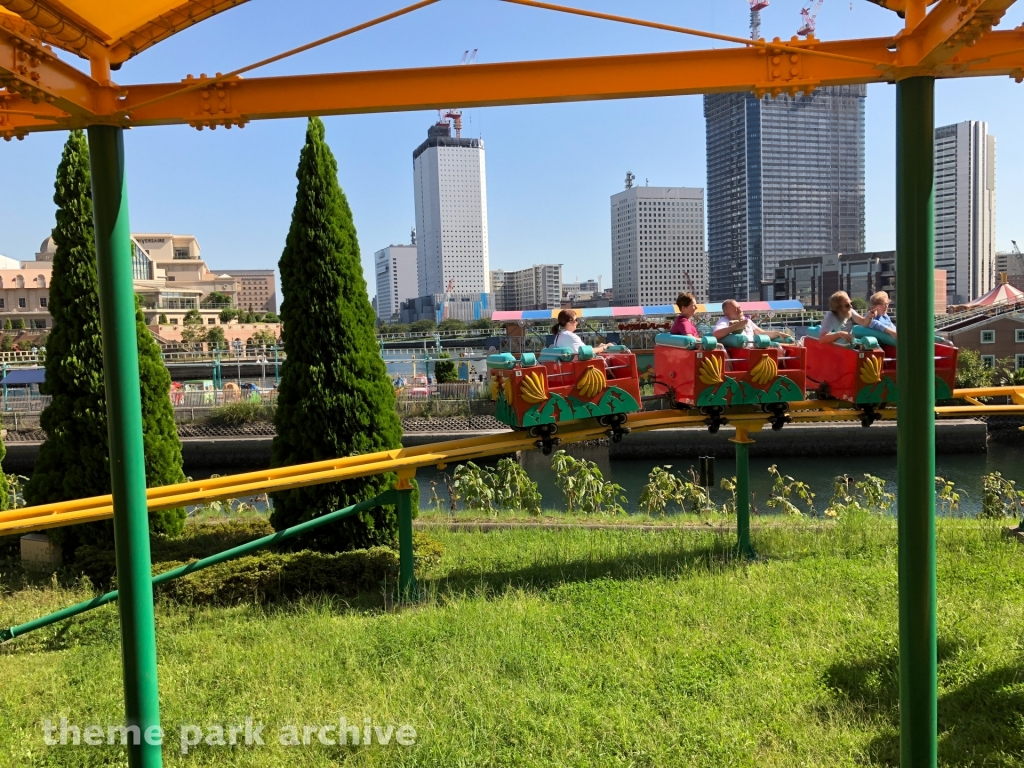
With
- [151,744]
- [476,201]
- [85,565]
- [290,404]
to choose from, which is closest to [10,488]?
[85,565]

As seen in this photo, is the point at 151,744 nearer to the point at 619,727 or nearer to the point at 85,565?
the point at 619,727

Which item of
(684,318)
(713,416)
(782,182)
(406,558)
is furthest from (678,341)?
(782,182)

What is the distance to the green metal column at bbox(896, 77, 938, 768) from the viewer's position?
2762 millimetres

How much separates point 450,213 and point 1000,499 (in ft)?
595

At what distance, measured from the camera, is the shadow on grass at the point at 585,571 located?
6.56 meters

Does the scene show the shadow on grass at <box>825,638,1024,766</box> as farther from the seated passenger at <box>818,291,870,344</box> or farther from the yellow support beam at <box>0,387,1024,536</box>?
the seated passenger at <box>818,291,870,344</box>

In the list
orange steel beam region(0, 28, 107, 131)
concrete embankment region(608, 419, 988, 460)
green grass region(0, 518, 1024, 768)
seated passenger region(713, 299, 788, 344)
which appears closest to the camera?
orange steel beam region(0, 28, 107, 131)

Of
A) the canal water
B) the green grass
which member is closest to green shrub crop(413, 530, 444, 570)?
the green grass

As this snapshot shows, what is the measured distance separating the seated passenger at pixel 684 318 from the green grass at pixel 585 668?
2214 millimetres

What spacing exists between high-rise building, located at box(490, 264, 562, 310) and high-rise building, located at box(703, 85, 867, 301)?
67.3 meters

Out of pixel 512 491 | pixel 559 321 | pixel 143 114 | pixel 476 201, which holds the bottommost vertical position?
pixel 512 491

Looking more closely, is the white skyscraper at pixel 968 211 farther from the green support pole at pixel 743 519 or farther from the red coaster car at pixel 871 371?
the green support pole at pixel 743 519

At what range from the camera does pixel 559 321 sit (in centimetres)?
712

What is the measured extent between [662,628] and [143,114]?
4.23m
